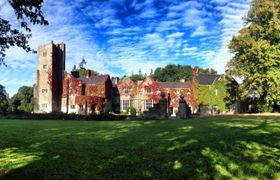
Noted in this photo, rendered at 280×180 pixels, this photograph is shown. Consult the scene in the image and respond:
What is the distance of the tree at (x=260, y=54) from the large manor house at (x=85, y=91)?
1360 centimetres

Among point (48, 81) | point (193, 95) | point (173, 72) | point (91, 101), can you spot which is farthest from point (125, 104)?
point (173, 72)

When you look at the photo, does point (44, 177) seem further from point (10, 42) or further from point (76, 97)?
point (76, 97)

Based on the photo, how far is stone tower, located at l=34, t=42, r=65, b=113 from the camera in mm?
55250

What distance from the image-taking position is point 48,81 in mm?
55375

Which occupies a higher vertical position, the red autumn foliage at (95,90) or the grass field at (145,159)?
the red autumn foliage at (95,90)

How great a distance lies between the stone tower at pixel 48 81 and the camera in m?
55.2

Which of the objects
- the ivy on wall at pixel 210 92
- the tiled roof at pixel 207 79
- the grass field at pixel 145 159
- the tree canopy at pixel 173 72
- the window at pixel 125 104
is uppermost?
the tree canopy at pixel 173 72

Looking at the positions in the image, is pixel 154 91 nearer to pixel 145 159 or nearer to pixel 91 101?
pixel 91 101

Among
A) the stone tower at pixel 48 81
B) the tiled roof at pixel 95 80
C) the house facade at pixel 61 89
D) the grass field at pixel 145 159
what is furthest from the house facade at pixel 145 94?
the grass field at pixel 145 159

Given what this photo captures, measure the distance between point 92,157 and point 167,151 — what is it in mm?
2040

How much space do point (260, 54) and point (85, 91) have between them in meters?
31.6

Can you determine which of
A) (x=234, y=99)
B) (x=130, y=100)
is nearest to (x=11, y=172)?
(x=234, y=99)

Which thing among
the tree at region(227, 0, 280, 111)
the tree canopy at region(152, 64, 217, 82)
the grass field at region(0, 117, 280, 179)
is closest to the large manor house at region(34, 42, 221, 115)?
the tree at region(227, 0, 280, 111)

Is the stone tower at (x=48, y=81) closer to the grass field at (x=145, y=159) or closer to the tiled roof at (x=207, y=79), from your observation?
the tiled roof at (x=207, y=79)
